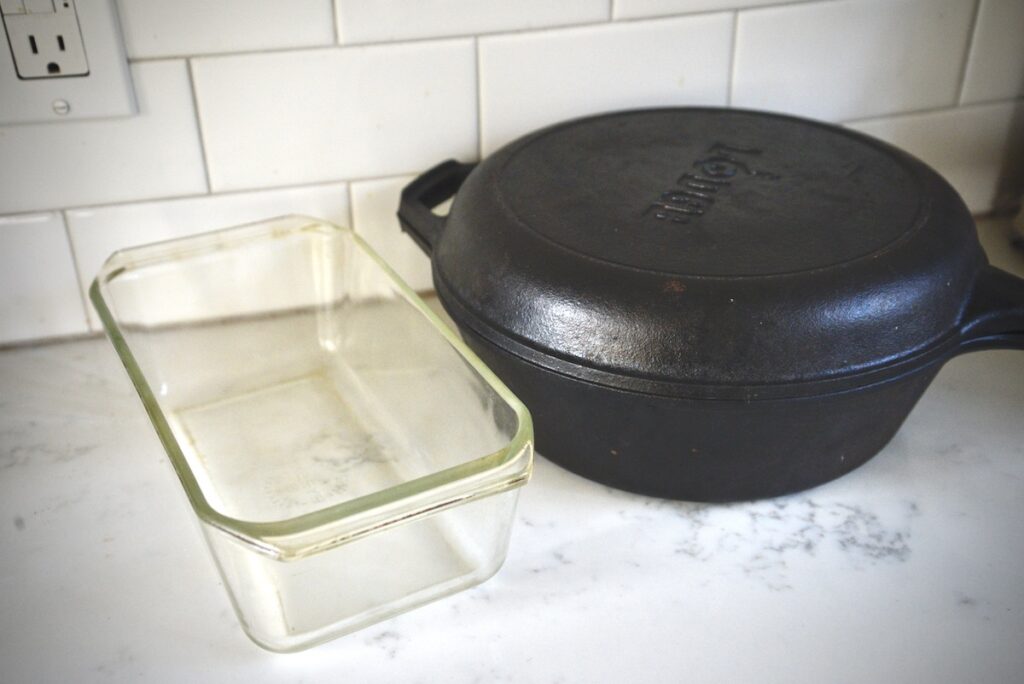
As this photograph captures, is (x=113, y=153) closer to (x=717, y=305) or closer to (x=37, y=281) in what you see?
(x=37, y=281)

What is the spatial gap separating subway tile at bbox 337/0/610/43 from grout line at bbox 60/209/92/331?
0.24m

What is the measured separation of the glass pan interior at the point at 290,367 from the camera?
609mm

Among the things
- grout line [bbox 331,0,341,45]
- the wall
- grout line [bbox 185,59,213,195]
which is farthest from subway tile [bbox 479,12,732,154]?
grout line [bbox 185,59,213,195]

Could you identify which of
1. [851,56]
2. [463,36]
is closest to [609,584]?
[463,36]

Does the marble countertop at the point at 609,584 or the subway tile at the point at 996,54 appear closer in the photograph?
the marble countertop at the point at 609,584

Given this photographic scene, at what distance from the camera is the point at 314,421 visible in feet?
2.21

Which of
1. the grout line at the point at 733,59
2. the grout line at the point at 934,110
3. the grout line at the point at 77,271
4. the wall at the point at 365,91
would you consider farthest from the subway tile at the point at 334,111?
the grout line at the point at 934,110

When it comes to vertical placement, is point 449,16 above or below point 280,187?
above

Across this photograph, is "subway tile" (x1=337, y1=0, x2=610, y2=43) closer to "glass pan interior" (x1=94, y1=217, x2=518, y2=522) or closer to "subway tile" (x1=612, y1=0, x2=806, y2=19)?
"subway tile" (x1=612, y1=0, x2=806, y2=19)

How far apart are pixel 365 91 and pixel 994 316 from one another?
0.45 m

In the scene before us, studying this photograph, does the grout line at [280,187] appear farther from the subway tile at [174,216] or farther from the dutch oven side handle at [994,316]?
the dutch oven side handle at [994,316]

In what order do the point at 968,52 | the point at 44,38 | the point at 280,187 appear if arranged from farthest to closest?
the point at 968,52 < the point at 280,187 < the point at 44,38

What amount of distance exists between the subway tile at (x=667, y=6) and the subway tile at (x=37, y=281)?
44 cm

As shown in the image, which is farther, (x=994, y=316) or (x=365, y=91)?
(x=365, y=91)
